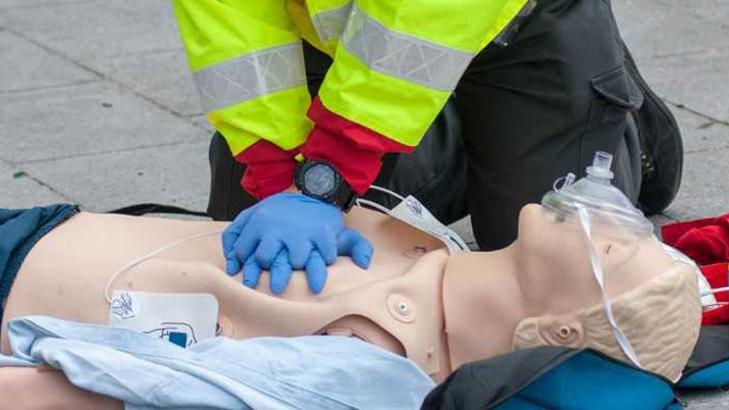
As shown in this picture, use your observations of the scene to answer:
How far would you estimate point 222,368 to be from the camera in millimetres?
2592

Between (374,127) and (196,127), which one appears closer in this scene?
(374,127)

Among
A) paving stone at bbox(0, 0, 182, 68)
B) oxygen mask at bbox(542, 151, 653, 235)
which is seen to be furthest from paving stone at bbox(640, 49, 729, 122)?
oxygen mask at bbox(542, 151, 653, 235)

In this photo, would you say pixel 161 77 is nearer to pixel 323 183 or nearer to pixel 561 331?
pixel 323 183

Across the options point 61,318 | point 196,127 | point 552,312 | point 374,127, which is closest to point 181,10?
point 374,127

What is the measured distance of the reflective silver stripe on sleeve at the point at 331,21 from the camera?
3135 millimetres

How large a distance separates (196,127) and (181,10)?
5.95 feet

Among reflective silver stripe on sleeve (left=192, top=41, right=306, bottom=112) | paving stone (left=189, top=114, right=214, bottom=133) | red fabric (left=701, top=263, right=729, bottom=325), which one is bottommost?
paving stone (left=189, top=114, right=214, bottom=133)

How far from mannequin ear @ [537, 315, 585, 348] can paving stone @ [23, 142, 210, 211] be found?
5.80ft

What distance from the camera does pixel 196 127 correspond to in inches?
197

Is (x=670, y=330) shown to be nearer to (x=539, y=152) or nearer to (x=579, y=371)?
(x=579, y=371)

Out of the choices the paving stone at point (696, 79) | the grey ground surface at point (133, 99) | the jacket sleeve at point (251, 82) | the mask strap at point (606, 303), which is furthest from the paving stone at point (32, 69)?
the mask strap at point (606, 303)

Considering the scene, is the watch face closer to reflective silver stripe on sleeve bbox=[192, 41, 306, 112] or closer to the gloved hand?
the gloved hand

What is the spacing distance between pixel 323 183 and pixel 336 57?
25cm

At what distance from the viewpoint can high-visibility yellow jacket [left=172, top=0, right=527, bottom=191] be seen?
2951mm
